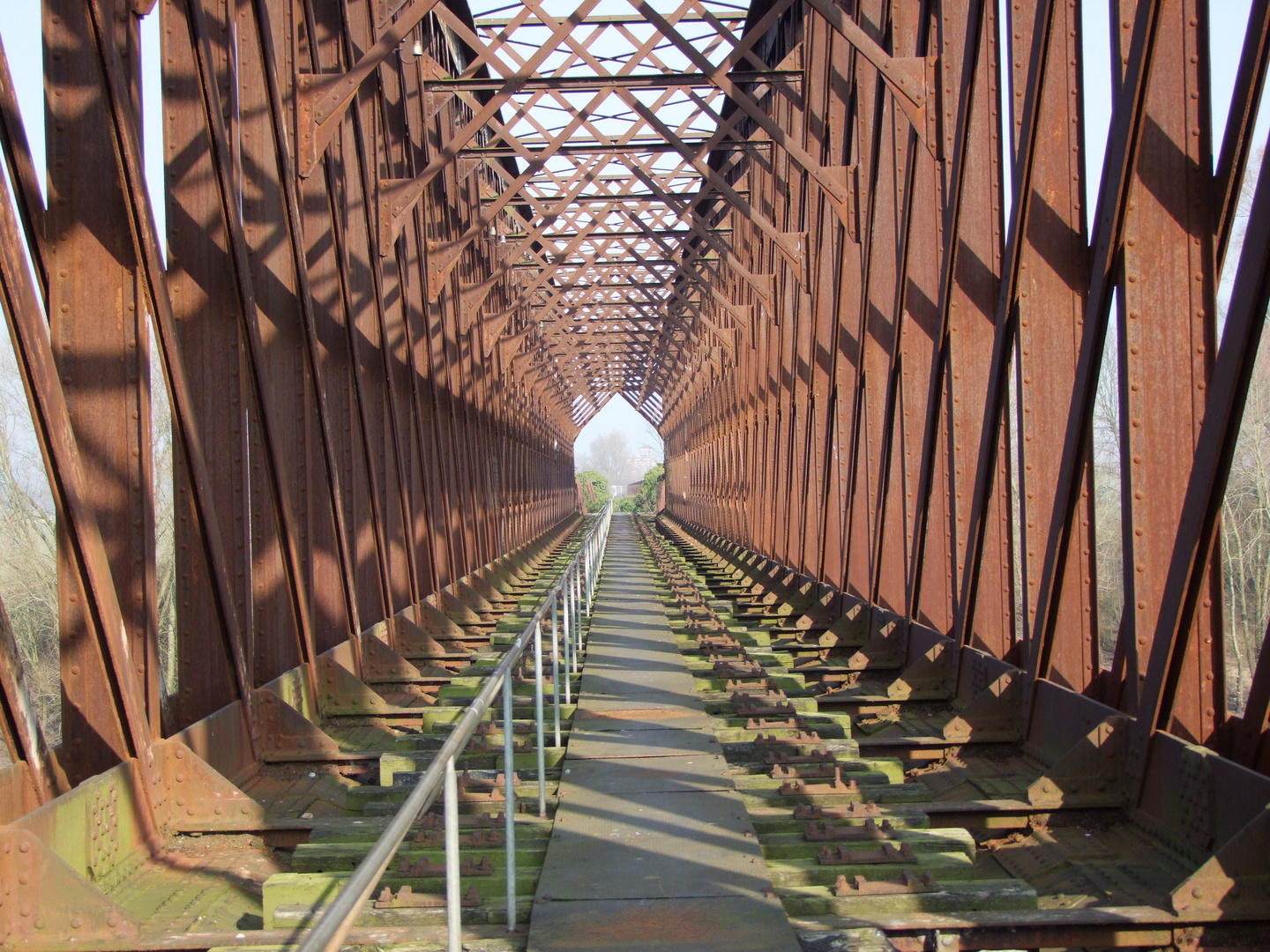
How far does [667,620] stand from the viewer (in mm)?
14117

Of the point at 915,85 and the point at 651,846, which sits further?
the point at 915,85

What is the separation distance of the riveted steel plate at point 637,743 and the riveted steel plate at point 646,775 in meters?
0.11

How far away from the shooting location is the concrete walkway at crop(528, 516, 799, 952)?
13.2 feet

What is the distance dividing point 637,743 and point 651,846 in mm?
2103

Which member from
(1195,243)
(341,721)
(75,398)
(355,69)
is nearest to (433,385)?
(355,69)

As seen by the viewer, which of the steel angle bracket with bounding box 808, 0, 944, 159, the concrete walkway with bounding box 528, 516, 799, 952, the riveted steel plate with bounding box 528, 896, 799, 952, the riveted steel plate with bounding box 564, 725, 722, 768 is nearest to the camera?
the riveted steel plate with bounding box 528, 896, 799, 952

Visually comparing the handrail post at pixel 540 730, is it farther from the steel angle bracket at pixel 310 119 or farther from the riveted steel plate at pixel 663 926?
the steel angle bracket at pixel 310 119

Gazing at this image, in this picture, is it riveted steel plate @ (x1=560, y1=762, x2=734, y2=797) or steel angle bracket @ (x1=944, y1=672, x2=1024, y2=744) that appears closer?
riveted steel plate @ (x1=560, y1=762, x2=734, y2=797)

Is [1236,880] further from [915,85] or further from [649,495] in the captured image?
[649,495]

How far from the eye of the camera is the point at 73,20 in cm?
556

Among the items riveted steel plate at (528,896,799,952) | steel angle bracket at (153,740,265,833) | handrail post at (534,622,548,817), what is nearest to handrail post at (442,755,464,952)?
riveted steel plate at (528,896,799,952)

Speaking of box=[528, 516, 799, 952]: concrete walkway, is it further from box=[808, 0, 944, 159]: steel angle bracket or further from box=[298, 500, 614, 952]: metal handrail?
box=[808, 0, 944, 159]: steel angle bracket

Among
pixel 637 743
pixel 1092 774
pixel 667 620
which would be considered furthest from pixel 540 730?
pixel 667 620

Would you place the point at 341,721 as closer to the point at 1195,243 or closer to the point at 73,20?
the point at 73,20
